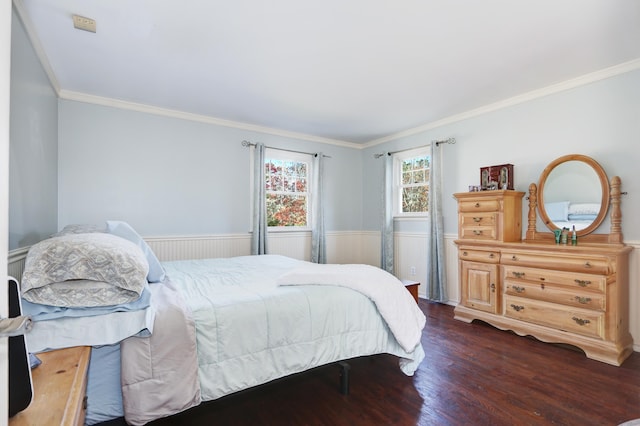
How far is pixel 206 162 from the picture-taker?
409cm

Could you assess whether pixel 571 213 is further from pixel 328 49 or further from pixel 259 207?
pixel 259 207

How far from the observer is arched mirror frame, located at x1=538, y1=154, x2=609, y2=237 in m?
2.83

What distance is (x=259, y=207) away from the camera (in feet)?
14.0

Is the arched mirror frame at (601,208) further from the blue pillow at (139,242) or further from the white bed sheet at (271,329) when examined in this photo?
the blue pillow at (139,242)

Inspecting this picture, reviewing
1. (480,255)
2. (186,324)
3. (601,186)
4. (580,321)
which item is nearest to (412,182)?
(480,255)

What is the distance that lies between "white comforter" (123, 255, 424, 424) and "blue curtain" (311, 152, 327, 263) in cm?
238

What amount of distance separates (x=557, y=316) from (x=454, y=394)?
1415 millimetres

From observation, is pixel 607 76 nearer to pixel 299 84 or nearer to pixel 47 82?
pixel 299 84

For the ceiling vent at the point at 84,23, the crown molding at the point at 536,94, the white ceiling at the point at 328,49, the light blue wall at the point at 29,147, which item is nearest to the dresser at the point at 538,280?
the crown molding at the point at 536,94

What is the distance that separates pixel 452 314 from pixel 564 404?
1767mm

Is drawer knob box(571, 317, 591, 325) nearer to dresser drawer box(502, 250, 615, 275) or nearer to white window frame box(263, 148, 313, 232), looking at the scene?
dresser drawer box(502, 250, 615, 275)

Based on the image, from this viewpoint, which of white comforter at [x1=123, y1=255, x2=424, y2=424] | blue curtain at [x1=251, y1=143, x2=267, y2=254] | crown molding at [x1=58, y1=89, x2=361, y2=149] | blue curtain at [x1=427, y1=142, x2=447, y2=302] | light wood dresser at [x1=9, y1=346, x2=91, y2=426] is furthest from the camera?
blue curtain at [x1=251, y1=143, x2=267, y2=254]

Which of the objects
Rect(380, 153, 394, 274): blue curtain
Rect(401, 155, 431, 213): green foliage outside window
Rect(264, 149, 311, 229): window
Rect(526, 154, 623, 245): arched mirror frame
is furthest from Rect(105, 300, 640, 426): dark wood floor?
Rect(264, 149, 311, 229): window

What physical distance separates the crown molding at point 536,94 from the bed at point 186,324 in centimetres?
261
